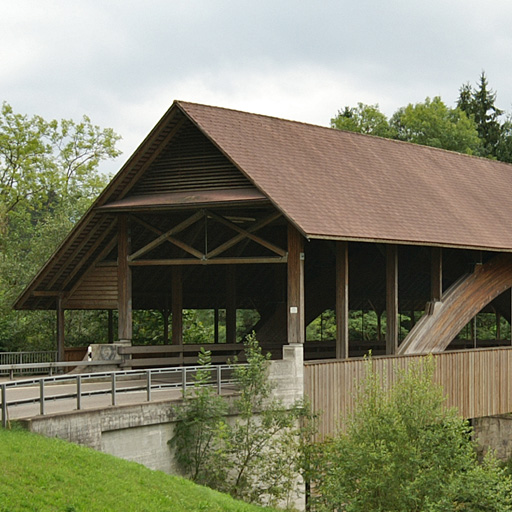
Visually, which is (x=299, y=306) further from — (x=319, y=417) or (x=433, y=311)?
(x=433, y=311)

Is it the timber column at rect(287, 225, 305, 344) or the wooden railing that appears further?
the wooden railing

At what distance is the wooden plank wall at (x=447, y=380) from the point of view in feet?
74.5

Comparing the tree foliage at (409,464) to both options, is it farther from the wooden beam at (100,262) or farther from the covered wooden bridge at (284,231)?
the wooden beam at (100,262)

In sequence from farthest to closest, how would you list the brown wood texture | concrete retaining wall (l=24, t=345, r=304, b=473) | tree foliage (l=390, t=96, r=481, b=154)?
tree foliage (l=390, t=96, r=481, b=154) → the brown wood texture → concrete retaining wall (l=24, t=345, r=304, b=473)

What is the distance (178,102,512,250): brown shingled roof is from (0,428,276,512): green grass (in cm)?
678

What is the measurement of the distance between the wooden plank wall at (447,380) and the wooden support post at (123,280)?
5.40m

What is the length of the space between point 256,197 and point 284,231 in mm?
8154

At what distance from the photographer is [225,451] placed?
771 inches

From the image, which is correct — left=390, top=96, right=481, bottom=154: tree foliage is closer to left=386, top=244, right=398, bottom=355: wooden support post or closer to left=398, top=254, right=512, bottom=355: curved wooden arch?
left=398, top=254, right=512, bottom=355: curved wooden arch

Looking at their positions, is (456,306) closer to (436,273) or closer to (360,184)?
(436,273)

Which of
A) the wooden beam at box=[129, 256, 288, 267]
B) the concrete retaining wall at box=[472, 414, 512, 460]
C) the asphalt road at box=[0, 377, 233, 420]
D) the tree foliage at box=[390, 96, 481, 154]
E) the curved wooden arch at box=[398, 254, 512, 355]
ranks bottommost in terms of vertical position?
the concrete retaining wall at box=[472, 414, 512, 460]

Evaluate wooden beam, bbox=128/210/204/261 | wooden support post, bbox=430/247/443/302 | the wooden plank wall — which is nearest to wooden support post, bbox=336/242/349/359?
the wooden plank wall

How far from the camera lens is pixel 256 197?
22.5 meters

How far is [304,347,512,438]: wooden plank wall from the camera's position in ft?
74.5
